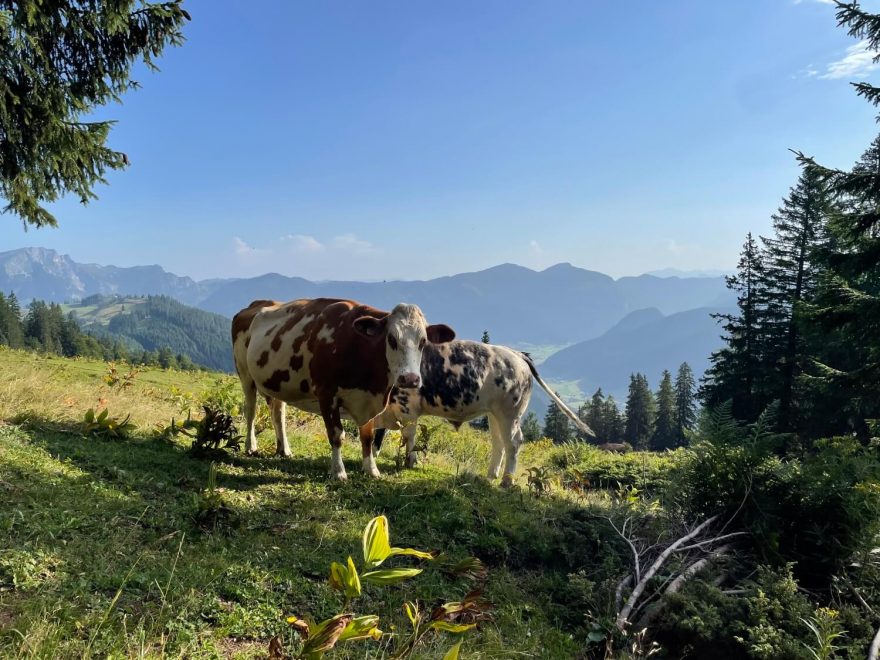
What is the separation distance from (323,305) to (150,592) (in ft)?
15.7

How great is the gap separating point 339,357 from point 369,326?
661 mm

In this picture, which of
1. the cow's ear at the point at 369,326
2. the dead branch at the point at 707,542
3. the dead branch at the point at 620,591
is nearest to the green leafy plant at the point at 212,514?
the cow's ear at the point at 369,326

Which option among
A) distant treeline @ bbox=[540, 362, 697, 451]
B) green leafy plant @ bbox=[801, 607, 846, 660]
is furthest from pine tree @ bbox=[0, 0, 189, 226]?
distant treeline @ bbox=[540, 362, 697, 451]

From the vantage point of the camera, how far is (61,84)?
7609 millimetres

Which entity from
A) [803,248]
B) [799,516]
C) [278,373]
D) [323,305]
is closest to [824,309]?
[799,516]

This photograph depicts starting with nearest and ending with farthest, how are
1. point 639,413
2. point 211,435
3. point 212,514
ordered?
point 212,514 → point 211,435 → point 639,413

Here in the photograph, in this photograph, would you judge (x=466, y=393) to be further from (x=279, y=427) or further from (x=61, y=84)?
(x=61, y=84)

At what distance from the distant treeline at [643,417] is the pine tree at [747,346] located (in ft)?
85.7

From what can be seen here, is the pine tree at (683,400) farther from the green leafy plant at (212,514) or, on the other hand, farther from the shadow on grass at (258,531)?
the green leafy plant at (212,514)

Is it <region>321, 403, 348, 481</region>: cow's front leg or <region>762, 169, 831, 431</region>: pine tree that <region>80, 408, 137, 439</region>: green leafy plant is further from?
<region>762, 169, 831, 431</region>: pine tree

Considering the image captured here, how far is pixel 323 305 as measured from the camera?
Result: 7.77m

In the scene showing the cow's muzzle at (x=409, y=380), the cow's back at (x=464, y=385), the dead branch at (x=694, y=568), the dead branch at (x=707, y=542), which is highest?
the cow's muzzle at (x=409, y=380)

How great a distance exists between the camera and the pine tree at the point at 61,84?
22.7ft

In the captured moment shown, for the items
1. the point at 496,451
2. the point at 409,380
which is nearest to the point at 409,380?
the point at 409,380
